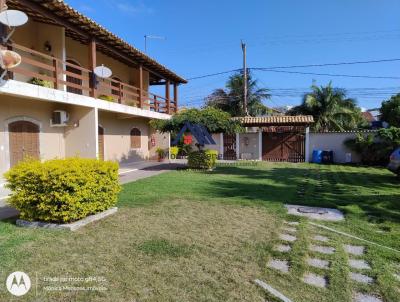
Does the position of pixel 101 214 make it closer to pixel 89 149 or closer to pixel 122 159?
pixel 89 149

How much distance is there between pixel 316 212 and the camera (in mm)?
6203

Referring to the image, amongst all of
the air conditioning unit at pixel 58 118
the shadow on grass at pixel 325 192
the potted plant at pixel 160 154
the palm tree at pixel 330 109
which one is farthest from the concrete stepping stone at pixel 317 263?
the palm tree at pixel 330 109

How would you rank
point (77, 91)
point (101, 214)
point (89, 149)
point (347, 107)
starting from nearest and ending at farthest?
1. point (101, 214)
2. point (89, 149)
3. point (77, 91)
4. point (347, 107)

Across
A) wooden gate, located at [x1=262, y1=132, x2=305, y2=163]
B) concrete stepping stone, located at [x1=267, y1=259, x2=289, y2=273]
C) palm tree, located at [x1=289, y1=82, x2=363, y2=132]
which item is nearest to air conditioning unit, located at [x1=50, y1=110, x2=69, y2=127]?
concrete stepping stone, located at [x1=267, y1=259, x2=289, y2=273]

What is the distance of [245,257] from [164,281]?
1144 millimetres

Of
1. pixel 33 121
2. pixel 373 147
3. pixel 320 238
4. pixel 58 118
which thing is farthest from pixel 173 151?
pixel 320 238

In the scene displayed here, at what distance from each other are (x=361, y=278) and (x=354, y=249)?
90 centimetres

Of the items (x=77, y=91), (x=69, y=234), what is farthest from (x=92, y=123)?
(x=69, y=234)

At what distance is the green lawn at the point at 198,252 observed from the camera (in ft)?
10.2

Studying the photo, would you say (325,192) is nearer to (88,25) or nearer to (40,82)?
(40,82)

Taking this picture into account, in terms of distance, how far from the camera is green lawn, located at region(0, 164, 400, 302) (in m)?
3.11

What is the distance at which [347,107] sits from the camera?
26.4 m

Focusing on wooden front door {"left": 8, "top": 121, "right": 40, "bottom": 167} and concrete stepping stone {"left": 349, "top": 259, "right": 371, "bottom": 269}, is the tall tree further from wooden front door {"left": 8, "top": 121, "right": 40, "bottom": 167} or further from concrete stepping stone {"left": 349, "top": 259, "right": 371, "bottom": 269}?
wooden front door {"left": 8, "top": 121, "right": 40, "bottom": 167}

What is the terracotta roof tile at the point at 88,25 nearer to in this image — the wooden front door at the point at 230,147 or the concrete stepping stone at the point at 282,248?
the wooden front door at the point at 230,147
